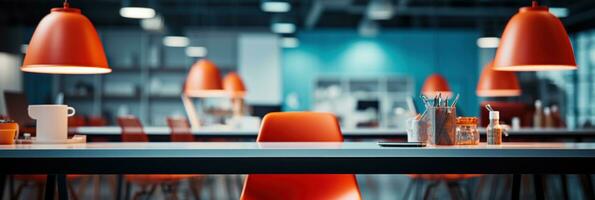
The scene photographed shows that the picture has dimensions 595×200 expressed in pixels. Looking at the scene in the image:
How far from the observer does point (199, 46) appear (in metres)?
15.3

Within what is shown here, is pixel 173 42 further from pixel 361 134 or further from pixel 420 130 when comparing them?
pixel 420 130

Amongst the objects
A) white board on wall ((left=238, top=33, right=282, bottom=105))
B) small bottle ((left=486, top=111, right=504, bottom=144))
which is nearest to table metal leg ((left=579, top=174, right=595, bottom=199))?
small bottle ((left=486, top=111, right=504, bottom=144))

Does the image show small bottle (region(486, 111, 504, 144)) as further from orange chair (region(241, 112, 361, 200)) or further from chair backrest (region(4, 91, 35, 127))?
chair backrest (region(4, 91, 35, 127))

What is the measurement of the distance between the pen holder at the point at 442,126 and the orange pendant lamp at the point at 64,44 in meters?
1.55

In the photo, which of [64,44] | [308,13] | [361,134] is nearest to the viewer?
[64,44]

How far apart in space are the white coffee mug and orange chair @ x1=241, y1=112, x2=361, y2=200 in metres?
0.87

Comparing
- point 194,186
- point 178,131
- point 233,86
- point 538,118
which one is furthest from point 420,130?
point 233,86

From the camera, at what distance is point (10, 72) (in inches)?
547

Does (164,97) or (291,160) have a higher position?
(291,160)

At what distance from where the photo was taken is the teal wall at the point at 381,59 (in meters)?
16.0

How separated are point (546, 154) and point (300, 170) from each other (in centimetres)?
79

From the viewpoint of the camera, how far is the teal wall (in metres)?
16.0

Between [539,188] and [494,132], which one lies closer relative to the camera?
[494,132]

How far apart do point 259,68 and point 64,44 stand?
484 inches
